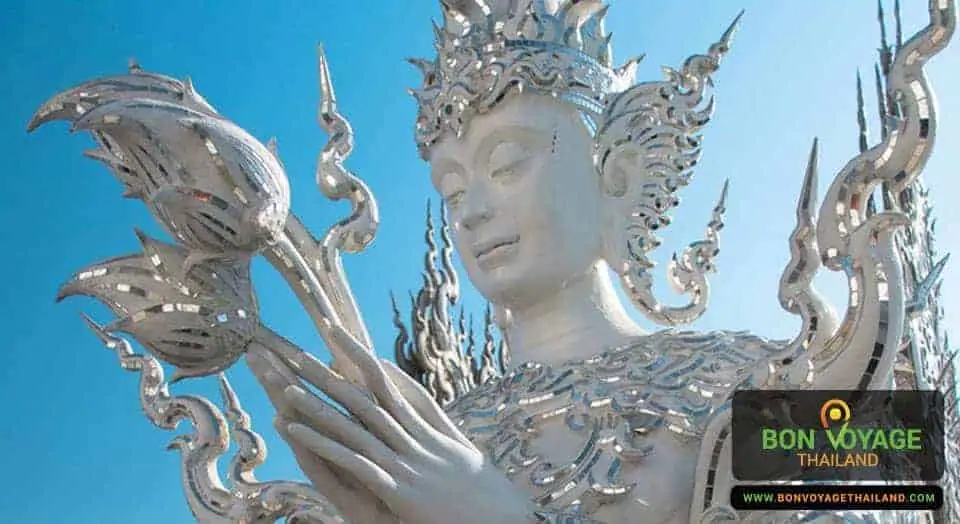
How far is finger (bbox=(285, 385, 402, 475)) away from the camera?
2.13 metres

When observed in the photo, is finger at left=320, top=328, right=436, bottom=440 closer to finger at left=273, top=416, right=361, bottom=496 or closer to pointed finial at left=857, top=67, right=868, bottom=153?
finger at left=273, top=416, right=361, bottom=496

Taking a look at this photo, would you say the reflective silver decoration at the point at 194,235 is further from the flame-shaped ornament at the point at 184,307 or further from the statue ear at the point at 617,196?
the statue ear at the point at 617,196

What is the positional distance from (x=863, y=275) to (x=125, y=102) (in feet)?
4.38

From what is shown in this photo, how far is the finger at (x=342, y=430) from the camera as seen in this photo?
213 cm

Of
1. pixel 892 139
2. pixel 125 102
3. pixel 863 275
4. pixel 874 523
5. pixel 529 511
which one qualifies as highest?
pixel 125 102

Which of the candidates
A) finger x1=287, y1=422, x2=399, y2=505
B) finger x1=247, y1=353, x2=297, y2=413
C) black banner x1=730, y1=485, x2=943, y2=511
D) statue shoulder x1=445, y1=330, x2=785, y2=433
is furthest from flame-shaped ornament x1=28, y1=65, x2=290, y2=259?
black banner x1=730, y1=485, x2=943, y2=511

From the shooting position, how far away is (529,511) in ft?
7.68

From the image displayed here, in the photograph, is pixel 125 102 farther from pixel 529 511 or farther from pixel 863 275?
pixel 863 275

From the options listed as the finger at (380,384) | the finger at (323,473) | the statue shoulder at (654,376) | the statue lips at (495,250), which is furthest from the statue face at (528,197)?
the finger at (323,473)

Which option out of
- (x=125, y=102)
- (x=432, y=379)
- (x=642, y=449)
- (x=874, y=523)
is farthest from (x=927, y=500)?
(x=432, y=379)

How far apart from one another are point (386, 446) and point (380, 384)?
0.11 metres

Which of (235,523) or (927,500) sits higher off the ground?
(235,523)

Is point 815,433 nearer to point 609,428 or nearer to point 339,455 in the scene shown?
point 609,428

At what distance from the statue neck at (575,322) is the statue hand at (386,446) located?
0.74 meters
